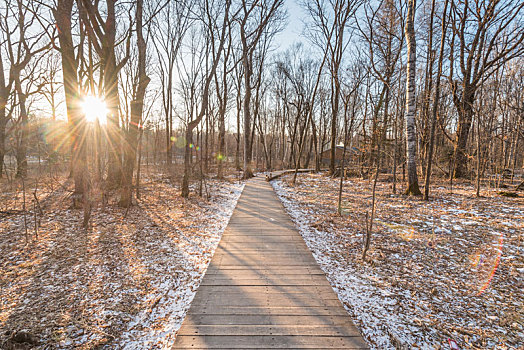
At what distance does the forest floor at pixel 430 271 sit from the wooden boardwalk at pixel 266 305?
32 cm

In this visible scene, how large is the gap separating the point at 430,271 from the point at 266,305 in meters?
3.09

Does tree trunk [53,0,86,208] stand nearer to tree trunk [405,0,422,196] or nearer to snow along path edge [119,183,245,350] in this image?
snow along path edge [119,183,245,350]

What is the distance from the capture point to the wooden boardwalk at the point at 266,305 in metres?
2.34

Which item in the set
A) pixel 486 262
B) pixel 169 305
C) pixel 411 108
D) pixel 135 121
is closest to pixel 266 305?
pixel 169 305

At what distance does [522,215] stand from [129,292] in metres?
9.84

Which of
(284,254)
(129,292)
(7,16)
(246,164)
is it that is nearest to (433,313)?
(284,254)

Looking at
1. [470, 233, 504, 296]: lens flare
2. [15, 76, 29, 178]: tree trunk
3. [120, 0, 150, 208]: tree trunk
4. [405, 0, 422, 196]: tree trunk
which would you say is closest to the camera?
[470, 233, 504, 296]: lens flare

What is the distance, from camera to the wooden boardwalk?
2344 mm

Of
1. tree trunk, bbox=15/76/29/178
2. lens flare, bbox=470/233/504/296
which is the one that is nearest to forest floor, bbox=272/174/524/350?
lens flare, bbox=470/233/504/296

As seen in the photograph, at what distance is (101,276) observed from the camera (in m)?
3.73

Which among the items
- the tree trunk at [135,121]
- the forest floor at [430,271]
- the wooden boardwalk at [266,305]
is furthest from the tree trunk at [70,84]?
the forest floor at [430,271]

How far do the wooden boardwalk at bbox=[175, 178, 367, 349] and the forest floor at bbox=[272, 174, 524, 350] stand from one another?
322mm

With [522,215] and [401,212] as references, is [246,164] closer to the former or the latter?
[401,212]

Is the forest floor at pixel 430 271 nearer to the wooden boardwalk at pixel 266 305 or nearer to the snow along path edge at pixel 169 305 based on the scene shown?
the wooden boardwalk at pixel 266 305
